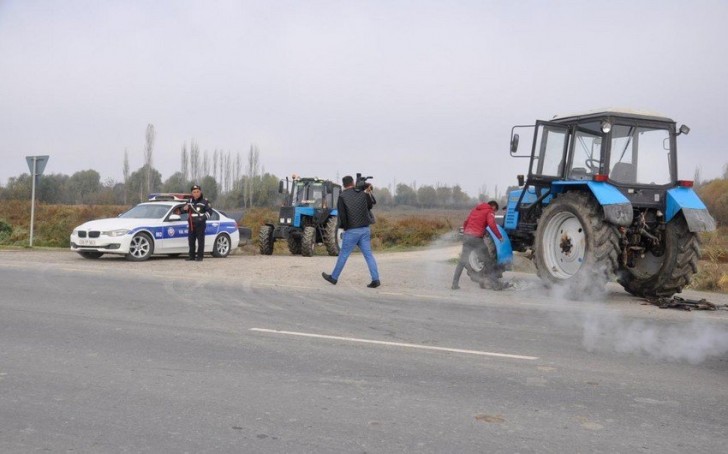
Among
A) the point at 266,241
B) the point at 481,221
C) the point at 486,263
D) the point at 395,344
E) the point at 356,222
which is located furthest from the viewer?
the point at 266,241

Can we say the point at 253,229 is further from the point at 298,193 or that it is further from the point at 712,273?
the point at 712,273

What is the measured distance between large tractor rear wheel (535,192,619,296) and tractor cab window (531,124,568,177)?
664mm

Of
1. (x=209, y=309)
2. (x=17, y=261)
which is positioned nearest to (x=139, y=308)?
(x=209, y=309)

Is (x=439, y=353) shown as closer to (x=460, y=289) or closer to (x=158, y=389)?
(x=158, y=389)

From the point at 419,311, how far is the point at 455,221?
34.3 m

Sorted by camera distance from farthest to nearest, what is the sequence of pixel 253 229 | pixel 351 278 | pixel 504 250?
pixel 253 229 → pixel 351 278 → pixel 504 250

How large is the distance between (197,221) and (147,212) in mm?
1728

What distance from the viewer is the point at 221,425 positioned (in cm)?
458

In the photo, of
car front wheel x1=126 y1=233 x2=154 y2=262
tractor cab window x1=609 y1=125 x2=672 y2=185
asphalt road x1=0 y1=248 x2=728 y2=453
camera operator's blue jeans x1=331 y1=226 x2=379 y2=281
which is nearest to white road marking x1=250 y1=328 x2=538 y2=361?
asphalt road x1=0 y1=248 x2=728 y2=453

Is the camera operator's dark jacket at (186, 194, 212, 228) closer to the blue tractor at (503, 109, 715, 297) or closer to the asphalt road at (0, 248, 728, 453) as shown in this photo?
the asphalt road at (0, 248, 728, 453)

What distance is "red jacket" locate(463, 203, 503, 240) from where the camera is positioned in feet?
41.3

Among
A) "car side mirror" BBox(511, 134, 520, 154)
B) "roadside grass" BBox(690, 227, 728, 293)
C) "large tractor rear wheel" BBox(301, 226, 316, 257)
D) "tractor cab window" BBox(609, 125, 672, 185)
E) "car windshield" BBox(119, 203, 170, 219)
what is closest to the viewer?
"tractor cab window" BBox(609, 125, 672, 185)

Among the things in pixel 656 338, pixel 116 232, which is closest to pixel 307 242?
pixel 116 232

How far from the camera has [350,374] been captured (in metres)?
5.90
